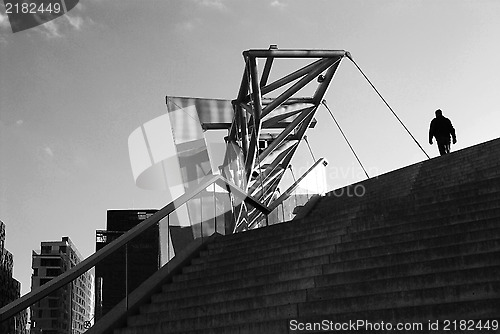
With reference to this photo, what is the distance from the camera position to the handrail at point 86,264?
4.85 metres

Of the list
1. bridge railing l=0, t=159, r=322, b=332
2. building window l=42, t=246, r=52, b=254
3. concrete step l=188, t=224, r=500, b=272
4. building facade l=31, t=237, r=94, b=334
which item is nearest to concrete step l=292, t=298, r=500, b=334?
concrete step l=188, t=224, r=500, b=272

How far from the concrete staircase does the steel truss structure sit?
1220 cm

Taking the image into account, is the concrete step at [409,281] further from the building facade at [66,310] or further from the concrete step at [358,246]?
the building facade at [66,310]

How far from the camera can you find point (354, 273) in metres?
5.70

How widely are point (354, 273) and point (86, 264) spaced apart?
2.56 m

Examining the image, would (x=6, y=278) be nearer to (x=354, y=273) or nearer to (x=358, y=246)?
(x=358, y=246)

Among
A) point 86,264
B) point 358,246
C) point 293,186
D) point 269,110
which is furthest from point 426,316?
point 269,110

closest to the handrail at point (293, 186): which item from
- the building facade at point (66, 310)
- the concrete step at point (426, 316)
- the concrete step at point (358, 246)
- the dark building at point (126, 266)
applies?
the concrete step at point (358, 246)

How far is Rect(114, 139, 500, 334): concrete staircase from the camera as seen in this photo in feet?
15.6

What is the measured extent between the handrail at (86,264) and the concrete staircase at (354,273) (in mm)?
722

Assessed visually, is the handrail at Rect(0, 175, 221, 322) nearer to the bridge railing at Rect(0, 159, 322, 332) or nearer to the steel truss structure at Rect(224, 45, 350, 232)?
the bridge railing at Rect(0, 159, 322, 332)

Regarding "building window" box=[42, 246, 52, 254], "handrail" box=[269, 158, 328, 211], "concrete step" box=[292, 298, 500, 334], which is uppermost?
"building window" box=[42, 246, 52, 254]

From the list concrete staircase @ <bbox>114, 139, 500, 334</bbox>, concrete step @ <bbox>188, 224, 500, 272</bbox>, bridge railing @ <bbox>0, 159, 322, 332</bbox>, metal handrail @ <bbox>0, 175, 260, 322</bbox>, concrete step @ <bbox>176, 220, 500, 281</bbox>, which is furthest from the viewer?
concrete step @ <bbox>176, 220, 500, 281</bbox>

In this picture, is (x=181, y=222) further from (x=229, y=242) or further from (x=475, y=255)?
(x=475, y=255)
